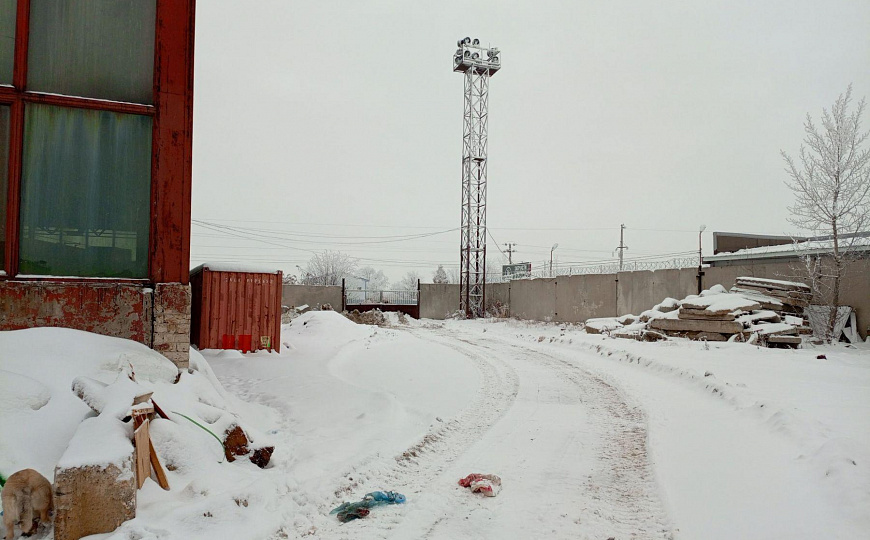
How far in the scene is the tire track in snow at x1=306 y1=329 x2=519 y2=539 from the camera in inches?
156

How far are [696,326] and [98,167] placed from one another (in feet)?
48.8

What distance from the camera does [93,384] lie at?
15.4 feet

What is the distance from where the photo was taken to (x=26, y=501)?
11.5 feet

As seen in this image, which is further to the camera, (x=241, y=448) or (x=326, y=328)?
(x=326, y=328)

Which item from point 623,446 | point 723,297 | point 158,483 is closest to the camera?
point 158,483

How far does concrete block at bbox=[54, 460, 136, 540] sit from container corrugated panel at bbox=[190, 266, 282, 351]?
6.96 meters

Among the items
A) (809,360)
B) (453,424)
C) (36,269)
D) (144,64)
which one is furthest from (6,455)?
(809,360)

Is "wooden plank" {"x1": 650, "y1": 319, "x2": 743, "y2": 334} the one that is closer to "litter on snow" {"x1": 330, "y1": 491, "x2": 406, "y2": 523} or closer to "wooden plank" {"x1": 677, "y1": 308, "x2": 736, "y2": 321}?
"wooden plank" {"x1": 677, "y1": 308, "x2": 736, "y2": 321}

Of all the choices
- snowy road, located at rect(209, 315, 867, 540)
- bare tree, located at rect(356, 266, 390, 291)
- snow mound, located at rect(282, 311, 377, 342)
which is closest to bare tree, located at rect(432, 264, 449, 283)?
bare tree, located at rect(356, 266, 390, 291)

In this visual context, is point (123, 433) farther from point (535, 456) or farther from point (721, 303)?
point (721, 303)

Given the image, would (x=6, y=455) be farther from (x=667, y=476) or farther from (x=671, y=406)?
(x=671, y=406)

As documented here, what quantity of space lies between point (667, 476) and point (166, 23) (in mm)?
7853

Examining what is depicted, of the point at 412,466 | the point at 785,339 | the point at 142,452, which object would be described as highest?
the point at 785,339

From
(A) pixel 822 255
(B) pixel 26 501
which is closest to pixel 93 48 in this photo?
(B) pixel 26 501
